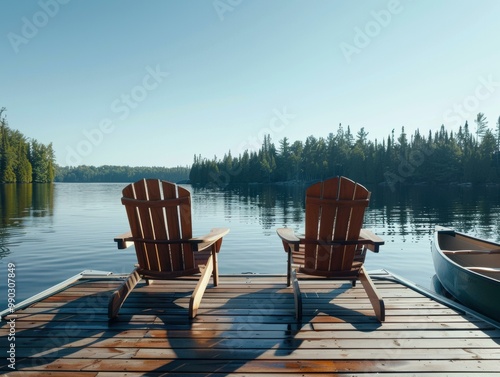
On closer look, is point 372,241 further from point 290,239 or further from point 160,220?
point 160,220

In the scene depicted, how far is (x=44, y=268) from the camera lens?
8.59 meters

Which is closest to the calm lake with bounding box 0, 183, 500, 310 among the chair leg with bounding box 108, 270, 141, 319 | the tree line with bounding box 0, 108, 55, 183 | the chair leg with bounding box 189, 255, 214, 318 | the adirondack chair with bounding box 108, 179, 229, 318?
the chair leg with bounding box 108, 270, 141, 319

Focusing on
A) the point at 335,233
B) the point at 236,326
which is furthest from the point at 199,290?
the point at 335,233

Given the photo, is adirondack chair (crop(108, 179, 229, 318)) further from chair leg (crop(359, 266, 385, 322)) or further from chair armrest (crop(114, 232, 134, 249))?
chair leg (crop(359, 266, 385, 322))

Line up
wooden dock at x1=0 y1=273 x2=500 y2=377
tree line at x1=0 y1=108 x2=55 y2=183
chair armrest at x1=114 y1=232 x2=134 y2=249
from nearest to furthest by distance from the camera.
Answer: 1. wooden dock at x1=0 y1=273 x2=500 y2=377
2. chair armrest at x1=114 y1=232 x2=134 y2=249
3. tree line at x1=0 y1=108 x2=55 y2=183

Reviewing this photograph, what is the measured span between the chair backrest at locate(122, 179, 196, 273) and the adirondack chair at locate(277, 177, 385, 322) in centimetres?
110

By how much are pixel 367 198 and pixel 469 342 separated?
150 centimetres

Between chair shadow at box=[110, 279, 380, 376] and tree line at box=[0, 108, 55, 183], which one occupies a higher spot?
tree line at box=[0, 108, 55, 183]

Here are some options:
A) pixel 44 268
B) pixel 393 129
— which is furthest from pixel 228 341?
pixel 393 129

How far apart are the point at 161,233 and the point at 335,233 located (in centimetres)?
181

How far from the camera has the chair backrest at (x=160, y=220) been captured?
3641 millimetres

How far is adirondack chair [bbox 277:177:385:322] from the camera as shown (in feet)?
12.1

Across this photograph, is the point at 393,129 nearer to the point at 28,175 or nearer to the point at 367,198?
the point at 28,175

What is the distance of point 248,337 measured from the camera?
299 cm
